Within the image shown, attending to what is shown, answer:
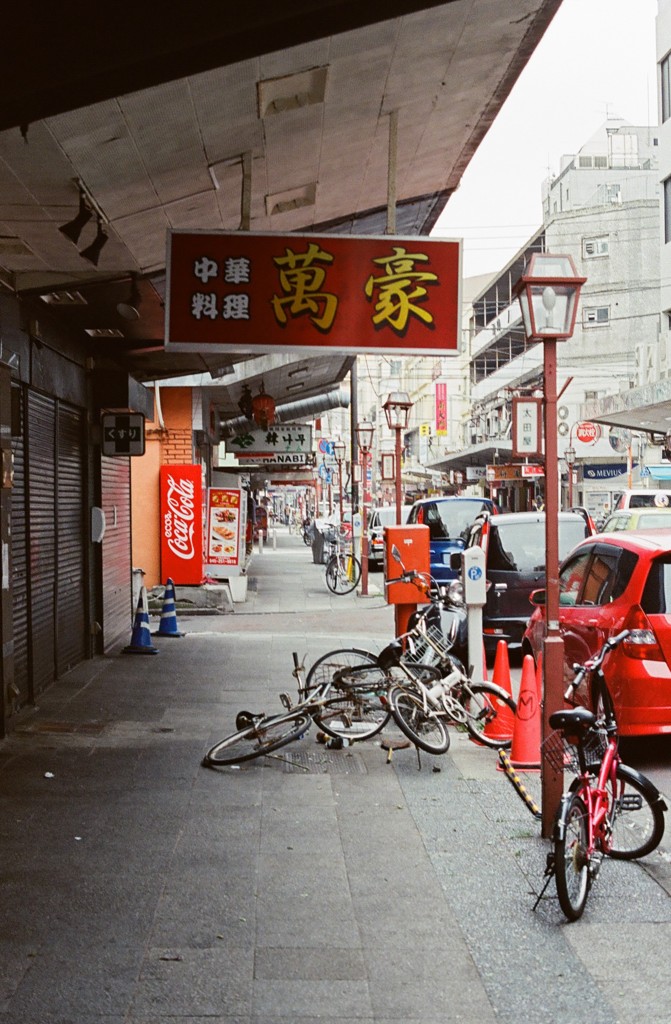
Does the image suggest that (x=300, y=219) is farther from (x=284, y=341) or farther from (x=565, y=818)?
(x=565, y=818)

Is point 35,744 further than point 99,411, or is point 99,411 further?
point 99,411

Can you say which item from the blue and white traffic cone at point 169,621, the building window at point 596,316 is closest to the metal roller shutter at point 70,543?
the blue and white traffic cone at point 169,621

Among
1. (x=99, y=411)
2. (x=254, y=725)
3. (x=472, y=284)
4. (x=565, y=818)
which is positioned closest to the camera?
(x=565, y=818)

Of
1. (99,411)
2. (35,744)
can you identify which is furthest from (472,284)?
(35,744)

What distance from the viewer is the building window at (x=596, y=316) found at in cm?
5562

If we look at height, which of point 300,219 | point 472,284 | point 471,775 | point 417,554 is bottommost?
point 471,775

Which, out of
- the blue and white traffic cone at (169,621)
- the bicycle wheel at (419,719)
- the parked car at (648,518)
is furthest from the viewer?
the parked car at (648,518)

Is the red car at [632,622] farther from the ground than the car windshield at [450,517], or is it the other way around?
the car windshield at [450,517]

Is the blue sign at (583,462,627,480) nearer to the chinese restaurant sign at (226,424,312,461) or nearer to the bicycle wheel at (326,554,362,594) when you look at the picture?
the chinese restaurant sign at (226,424,312,461)

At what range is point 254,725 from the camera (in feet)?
26.0

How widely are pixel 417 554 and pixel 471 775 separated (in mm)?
3825

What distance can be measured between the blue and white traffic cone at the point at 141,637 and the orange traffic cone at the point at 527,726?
22.5ft

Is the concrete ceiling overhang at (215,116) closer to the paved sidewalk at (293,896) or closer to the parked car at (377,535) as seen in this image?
the paved sidewalk at (293,896)

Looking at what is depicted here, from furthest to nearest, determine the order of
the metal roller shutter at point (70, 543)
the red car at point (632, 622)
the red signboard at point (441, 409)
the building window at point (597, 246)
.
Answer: the red signboard at point (441, 409) < the building window at point (597, 246) < the metal roller shutter at point (70, 543) < the red car at point (632, 622)
